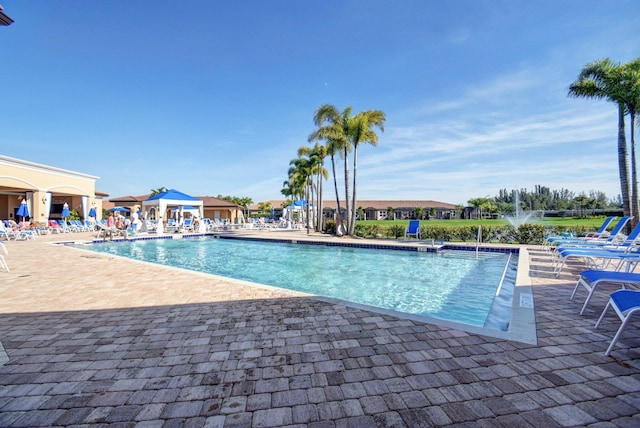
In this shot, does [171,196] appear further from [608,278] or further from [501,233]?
[608,278]

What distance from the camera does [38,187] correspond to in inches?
798

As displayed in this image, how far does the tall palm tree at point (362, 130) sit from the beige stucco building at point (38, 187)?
2126 centimetres

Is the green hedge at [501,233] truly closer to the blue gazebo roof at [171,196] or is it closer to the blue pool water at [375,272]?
the blue pool water at [375,272]

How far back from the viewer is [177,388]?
1.91 metres

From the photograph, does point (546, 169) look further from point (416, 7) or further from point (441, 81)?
point (416, 7)

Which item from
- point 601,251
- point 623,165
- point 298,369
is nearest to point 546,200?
point 623,165

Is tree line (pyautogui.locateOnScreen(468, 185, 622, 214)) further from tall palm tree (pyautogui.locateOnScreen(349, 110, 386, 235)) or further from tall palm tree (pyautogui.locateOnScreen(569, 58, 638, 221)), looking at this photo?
tall palm tree (pyautogui.locateOnScreen(349, 110, 386, 235))

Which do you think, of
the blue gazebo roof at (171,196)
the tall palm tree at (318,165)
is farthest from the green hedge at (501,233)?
the blue gazebo roof at (171,196)

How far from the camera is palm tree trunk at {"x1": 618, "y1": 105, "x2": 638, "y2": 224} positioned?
11258 millimetres

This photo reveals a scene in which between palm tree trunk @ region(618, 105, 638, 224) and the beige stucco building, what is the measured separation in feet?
104

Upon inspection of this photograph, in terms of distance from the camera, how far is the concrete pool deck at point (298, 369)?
1.64 metres

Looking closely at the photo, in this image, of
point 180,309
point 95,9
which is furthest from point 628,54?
point 95,9

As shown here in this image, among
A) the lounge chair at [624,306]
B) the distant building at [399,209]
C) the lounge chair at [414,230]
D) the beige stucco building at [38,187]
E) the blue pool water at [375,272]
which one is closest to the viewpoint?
the lounge chair at [624,306]

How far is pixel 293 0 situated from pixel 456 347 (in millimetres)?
11252
